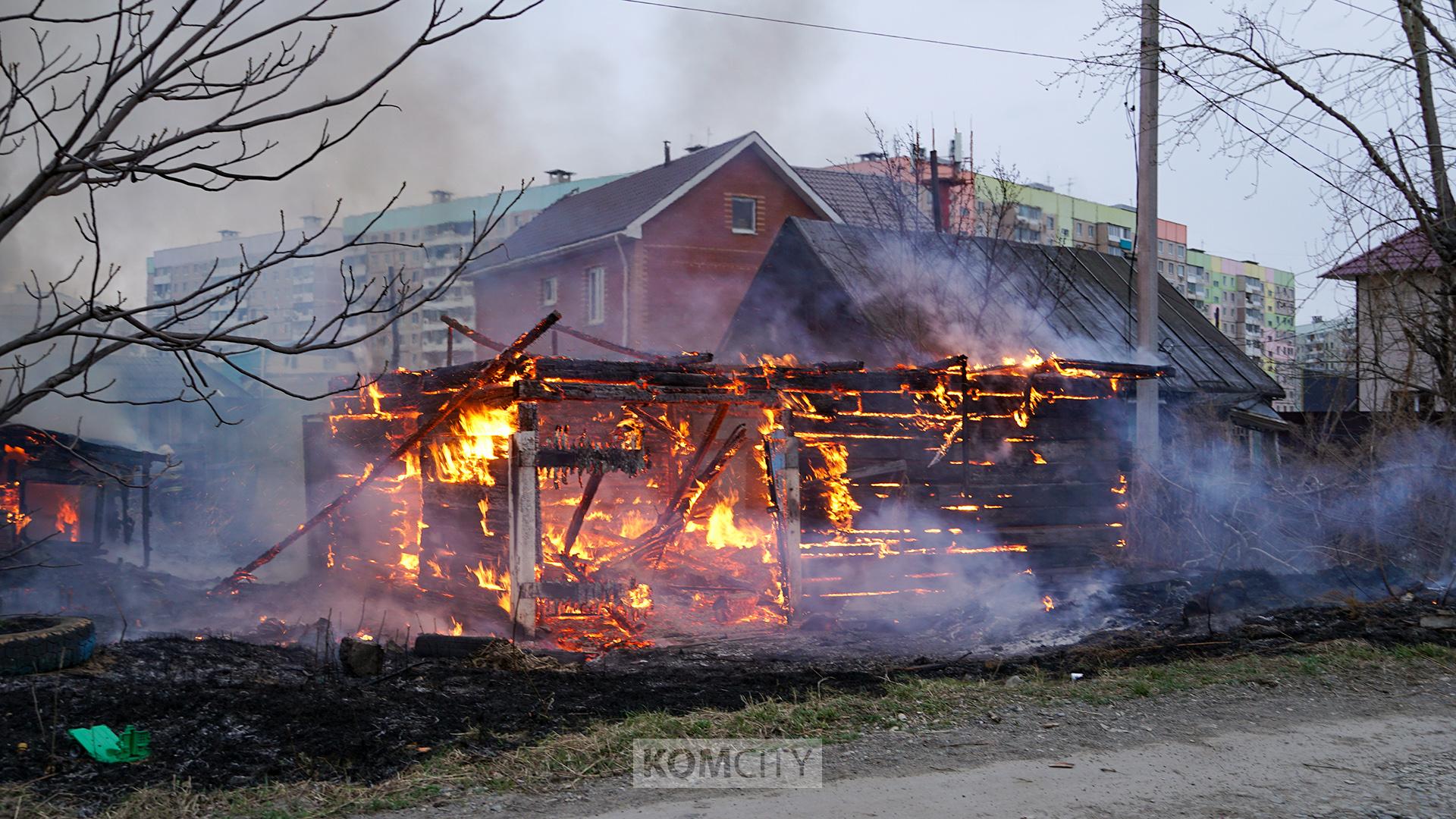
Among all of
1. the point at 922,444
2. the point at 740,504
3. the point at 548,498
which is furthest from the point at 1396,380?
the point at 548,498

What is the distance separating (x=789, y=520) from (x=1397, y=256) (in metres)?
8.34

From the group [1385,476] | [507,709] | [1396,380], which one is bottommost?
[507,709]

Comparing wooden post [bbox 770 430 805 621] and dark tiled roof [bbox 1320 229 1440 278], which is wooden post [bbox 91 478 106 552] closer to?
wooden post [bbox 770 430 805 621]

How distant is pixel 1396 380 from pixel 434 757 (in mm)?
12434

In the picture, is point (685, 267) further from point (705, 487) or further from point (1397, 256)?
point (1397, 256)

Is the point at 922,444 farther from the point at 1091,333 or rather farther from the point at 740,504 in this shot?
the point at 1091,333

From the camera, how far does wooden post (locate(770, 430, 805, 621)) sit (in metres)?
12.6

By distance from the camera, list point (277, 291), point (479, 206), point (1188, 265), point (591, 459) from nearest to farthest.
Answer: point (591, 459) → point (479, 206) → point (277, 291) → point (1188, 265)

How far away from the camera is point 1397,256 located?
44.7ft

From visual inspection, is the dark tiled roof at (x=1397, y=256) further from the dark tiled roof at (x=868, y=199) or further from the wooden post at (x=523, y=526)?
the wooden post at (x=523, y=526)

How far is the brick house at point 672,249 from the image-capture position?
102 feet

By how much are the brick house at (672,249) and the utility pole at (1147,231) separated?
16.8m

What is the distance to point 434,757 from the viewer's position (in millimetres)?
6176

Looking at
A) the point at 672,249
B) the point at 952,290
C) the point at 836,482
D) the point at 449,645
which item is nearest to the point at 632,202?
the point at 672,249
